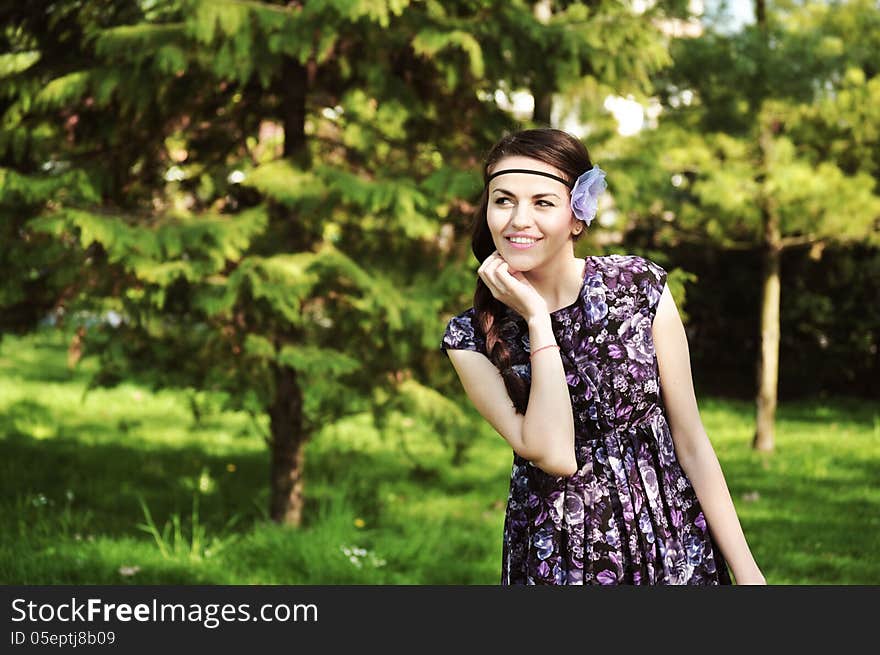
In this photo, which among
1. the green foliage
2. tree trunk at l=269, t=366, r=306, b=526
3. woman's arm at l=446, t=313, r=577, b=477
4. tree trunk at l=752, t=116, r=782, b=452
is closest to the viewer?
woman's arm at l=446, t=313, r=577, b=477

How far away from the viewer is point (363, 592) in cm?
248

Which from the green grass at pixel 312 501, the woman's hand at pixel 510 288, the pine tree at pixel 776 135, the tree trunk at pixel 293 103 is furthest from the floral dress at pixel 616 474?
the pine tree at pixel 776 135

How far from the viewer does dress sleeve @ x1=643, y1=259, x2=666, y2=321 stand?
2154 mm

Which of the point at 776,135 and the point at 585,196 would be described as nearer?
the point at 585,196

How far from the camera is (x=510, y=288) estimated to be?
209 cm

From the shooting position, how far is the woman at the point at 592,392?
Result: 6.87 feet

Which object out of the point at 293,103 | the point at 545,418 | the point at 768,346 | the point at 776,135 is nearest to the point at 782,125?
the point at 776,135

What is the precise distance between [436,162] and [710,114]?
154 inches

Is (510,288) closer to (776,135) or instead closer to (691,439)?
(691,439)

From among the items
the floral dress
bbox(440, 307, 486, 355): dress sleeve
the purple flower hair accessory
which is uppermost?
the purple flower hair accessory

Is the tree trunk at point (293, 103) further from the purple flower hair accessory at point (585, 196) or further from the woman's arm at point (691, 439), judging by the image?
the woman's arm at point (691, 439)

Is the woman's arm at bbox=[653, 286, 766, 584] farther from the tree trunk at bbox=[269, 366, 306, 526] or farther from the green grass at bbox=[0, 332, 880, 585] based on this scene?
the tree trunk at bbox=[269, 366, 306, 526]

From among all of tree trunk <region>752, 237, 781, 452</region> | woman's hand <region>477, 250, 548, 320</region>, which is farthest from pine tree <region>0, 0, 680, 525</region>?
tree trunk <region>752, 237, 781, 452</region>

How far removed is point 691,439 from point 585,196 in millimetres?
561
